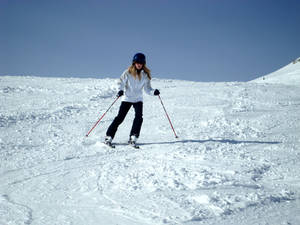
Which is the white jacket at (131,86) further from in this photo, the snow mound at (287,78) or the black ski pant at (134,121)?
the snow mound at (287,78)

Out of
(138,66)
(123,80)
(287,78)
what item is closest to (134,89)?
(123,80)

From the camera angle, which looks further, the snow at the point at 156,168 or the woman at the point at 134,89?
the woman at the point at 134,89

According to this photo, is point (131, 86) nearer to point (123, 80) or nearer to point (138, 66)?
point (123, 80)

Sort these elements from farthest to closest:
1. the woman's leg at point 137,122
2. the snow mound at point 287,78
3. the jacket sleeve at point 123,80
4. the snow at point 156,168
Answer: the snow mound at point 287,78 → the jacket sleeve at point 123,80 → the woman's leg at point 137,122 → the snow at point 156,168

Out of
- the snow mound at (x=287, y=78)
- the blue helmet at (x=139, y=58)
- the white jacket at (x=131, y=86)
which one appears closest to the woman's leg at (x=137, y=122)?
the white jacket at (x=131, y=86)

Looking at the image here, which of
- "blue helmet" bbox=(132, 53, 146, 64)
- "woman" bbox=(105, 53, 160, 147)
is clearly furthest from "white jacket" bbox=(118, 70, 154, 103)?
"blue helmet" bbox=(132, 53, 146, 64)

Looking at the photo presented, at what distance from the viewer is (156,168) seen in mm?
3713

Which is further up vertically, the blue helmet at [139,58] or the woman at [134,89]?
the blue helmet at [139,58]

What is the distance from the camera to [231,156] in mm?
4387

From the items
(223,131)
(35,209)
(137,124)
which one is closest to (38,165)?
(35,209)

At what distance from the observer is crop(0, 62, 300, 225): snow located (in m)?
2.55

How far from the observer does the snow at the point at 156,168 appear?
2549mm

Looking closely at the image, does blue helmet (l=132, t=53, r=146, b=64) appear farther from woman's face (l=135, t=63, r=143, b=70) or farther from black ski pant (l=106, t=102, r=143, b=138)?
black ski pant (l=106, t=102, r=143, b=138)

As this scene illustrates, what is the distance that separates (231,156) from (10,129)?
5.07 meters
